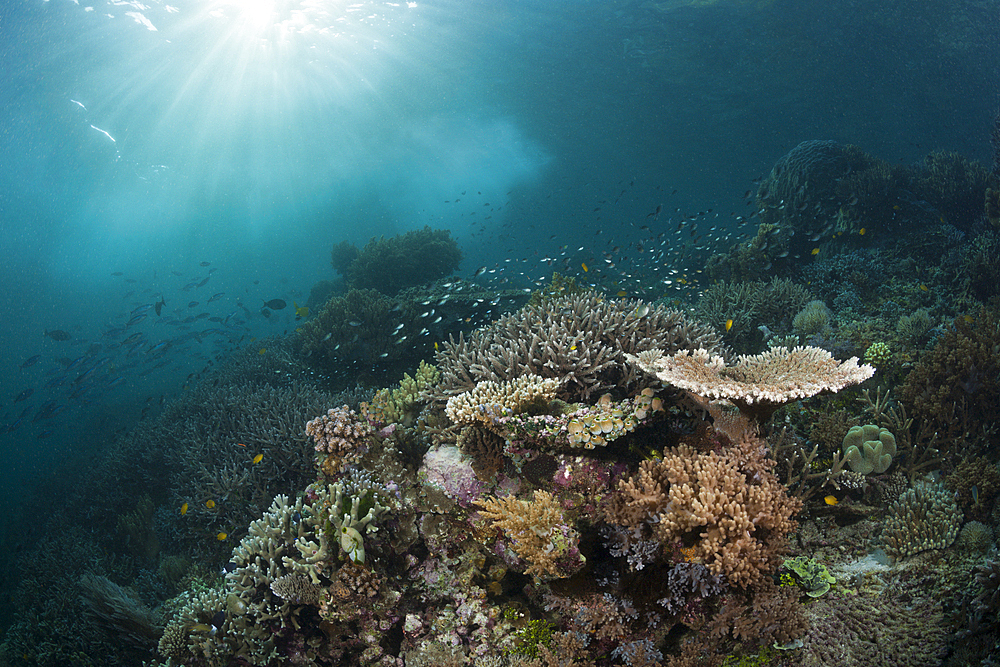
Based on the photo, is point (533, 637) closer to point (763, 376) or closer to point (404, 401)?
point (763, 376)

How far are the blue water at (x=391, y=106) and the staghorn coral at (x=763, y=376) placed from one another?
7.67 m

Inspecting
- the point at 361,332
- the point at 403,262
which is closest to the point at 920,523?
the point at 361,332

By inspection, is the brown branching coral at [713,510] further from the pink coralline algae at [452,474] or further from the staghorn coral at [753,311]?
the staghorn coral at [753,311]

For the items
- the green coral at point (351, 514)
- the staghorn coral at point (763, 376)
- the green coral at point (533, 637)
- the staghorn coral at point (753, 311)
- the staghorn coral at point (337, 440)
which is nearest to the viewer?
the staghorn coral at point (763, 376)

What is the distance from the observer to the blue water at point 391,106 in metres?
19.7

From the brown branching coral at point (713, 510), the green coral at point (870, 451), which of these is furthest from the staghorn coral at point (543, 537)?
the green coral at point (870, 451)

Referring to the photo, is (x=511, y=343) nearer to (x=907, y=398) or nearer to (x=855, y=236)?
(x=907, y=398)

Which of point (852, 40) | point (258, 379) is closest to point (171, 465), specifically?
point (258, 379)

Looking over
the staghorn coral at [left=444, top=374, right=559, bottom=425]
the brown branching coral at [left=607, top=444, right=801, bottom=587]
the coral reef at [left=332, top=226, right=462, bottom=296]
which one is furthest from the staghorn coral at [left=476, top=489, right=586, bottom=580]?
the coral reef at [left=332, top=226, right=462, bottom=296]

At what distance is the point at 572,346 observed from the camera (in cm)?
438

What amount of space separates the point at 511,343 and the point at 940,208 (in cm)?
1631

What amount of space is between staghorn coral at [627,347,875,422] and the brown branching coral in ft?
1.66

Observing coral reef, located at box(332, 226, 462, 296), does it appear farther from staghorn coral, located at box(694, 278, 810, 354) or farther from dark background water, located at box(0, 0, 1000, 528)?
staghorn coral, located at box(694, 278, 810, 354)

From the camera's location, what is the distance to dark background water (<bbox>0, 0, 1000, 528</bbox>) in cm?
2055
